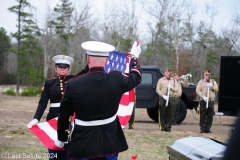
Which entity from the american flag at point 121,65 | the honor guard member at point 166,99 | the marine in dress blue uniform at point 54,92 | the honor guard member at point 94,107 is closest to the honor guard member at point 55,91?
the marine in dress blue uniform at point 54,92

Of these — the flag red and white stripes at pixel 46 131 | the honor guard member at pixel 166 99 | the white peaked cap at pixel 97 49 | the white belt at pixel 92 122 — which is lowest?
the honor guard member at pixel 166 99

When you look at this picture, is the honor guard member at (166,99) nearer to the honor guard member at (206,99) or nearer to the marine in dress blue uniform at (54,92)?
the honor guard member at (206,99)

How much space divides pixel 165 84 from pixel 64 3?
39.0m

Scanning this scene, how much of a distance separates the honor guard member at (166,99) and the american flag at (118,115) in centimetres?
674

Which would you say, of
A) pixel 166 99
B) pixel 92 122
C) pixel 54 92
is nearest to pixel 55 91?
pixel 54 92

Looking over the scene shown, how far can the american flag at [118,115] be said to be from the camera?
15.4ft

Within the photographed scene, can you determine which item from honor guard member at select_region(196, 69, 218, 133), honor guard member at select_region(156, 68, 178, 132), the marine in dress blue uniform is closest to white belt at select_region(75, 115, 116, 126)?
the marine in dress blue uniform

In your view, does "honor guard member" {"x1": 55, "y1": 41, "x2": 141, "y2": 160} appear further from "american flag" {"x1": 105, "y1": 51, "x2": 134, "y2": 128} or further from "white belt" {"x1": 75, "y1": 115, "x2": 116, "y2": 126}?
"american flag" {"x1": 105, "y1": 51, "x2": 134, "y2": 128}

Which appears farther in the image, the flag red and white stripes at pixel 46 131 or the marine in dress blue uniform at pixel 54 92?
the marine in dress blue uniform at pixel 54 92

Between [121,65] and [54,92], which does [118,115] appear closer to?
[121,65]

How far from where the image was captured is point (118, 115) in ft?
15.9

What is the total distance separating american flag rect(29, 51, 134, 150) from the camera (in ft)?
15.4

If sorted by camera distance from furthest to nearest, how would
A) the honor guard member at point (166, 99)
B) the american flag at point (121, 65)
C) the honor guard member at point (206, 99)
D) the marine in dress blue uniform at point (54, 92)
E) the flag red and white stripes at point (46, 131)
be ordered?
the honor guard member at point (206, 99)
the honor guard member at point (166, 99)
the american flag at point (121, 65)
the marine in dress blue uniform at point (54, 92)
the flag red and white stripes at point (46, 131)

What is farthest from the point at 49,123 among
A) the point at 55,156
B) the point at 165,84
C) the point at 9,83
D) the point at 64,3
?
the point at 9,83
